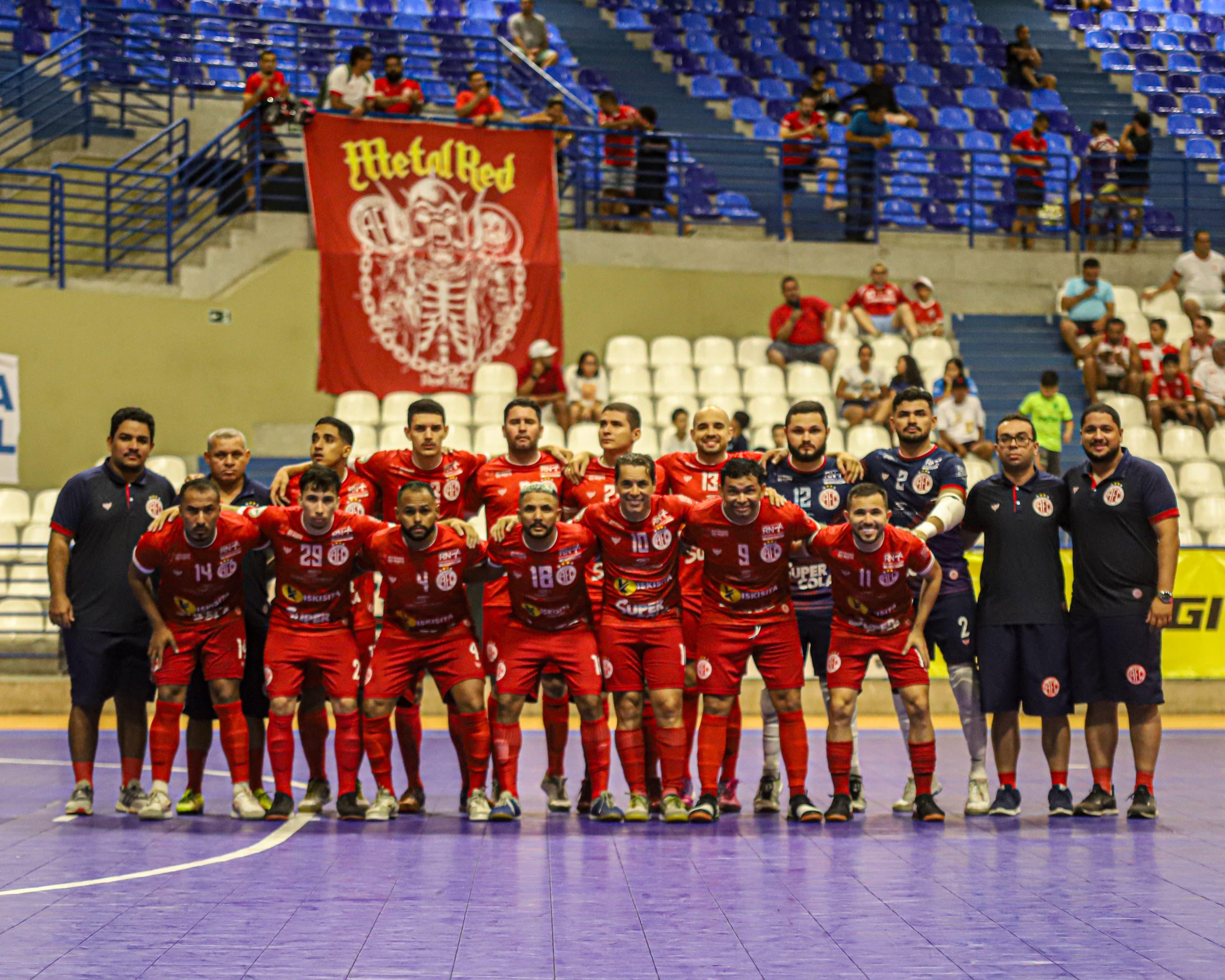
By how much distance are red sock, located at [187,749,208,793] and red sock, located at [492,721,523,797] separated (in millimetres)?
1649

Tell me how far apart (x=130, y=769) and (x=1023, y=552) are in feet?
16.8

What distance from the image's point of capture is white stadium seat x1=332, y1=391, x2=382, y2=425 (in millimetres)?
15812

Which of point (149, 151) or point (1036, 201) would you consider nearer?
point (149, 151)

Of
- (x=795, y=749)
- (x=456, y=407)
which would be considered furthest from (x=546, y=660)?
(x=456, y=407)

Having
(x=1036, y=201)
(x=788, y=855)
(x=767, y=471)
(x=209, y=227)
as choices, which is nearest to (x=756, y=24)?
(x=1036, y=201)

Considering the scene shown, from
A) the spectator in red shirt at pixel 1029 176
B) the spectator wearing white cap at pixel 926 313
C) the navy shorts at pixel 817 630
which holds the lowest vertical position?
the navy shorts at pixel 817 630

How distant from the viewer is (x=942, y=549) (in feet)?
27.2

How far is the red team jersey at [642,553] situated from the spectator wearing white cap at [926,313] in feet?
35.1

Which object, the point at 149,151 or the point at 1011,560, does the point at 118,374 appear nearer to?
the point at 149,151

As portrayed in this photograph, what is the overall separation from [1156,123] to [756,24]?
7.09 meters

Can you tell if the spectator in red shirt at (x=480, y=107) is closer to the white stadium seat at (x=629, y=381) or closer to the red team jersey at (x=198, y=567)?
the white stadium seat at (x=629, y=381)

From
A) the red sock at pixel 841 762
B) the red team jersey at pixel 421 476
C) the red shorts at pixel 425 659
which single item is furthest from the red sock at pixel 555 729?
the red sock at pixel 841 762

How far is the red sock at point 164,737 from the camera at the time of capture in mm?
7895

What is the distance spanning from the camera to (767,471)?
841cm
